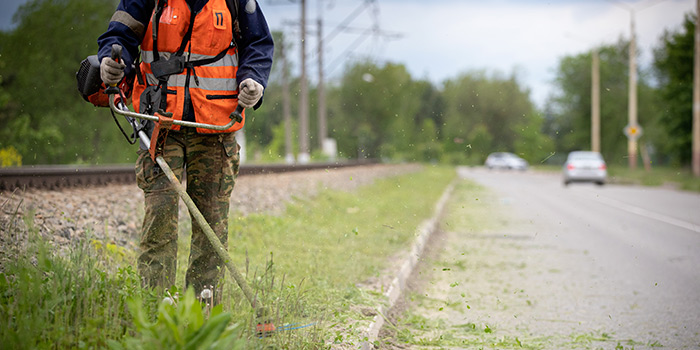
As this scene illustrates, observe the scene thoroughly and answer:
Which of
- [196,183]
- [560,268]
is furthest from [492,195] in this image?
[196,183]

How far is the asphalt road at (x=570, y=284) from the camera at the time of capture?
399 centimetres

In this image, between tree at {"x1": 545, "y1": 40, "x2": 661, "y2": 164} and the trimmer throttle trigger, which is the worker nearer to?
the trimmer throttle trigger

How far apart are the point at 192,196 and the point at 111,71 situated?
753 millimetres

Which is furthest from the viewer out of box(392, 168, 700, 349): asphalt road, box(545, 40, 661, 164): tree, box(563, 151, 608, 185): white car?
box(545, 40, 661, 164): tree

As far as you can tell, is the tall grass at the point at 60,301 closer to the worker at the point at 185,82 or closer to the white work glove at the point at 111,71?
the worker at the point at 185,82

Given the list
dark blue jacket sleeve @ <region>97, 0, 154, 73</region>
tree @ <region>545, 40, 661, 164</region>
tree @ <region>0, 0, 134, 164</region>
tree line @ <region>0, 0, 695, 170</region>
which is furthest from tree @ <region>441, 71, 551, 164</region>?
tree @ <region>545, 40, 661, 164</region>

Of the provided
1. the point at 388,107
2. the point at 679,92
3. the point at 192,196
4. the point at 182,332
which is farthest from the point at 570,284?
the point at 679,92

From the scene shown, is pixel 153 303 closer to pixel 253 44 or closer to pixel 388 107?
pixel 253 44

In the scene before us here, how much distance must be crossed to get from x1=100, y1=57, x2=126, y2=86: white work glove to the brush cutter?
0.04 meters

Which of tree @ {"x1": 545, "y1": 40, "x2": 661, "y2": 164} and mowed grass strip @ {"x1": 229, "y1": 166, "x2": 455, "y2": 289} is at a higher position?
tree @ {"x1": 545, "y1": 40, "x2": 661, "y2": 164}

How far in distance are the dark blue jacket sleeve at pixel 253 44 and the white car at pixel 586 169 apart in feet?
72.2

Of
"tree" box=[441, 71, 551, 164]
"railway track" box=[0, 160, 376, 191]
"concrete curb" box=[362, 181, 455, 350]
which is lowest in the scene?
"concrete curb" box=[362, 181, 455, 350]

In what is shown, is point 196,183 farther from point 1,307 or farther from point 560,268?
point 560,268

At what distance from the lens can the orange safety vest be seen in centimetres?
288
